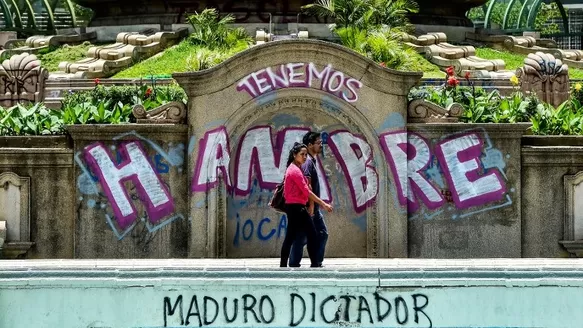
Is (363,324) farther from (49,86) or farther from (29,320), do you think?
(49,86)

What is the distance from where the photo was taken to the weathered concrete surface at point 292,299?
13352 mm

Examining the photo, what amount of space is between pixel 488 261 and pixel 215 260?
11.9ft

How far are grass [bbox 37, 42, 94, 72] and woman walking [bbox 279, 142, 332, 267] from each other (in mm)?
19894

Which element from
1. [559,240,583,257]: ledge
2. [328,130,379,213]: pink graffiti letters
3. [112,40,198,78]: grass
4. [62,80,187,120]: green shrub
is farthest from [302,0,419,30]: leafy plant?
[559,240,583,257]: ledge

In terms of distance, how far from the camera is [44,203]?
20375mm

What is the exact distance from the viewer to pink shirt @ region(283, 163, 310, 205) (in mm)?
16391

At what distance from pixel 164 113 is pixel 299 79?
193 centimetres

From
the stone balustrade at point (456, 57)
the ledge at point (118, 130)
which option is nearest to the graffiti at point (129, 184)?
the ledge at point (118, 130)

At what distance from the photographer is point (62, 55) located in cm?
3725

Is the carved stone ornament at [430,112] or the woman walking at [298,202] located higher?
the carved stone ornament at [430,112]

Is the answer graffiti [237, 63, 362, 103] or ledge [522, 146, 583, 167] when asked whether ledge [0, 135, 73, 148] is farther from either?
ledge [522, 146, 583, 167]

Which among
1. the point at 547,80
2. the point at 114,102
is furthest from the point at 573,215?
the point at 547,80

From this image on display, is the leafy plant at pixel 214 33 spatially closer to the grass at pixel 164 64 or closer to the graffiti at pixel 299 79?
the grass at pixel 164 64

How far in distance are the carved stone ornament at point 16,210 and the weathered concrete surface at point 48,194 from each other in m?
0.07
